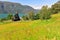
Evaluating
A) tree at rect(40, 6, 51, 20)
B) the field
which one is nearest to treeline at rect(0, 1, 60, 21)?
tree at rect(40, 6, 51, 20)

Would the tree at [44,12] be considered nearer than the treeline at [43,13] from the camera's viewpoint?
Yes

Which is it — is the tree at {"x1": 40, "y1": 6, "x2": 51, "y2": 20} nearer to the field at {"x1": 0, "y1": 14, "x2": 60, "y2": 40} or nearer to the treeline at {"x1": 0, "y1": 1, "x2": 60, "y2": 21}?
the treeline at {"x1": 0, "y1": 1, "x2": 60, "y2": 21}

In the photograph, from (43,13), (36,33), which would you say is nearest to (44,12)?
(43,13)

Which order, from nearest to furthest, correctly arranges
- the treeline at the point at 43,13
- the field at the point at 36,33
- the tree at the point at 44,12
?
1. the field at the point at 36,33
2. the tree at the point at 44,12
3. the treeline at the point at 43,13

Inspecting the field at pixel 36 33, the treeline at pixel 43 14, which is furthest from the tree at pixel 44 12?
the field at pixel 36 33

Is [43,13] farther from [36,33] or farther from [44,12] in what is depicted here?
[36,33]

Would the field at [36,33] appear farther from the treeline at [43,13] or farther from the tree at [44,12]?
the treeline at [43,13]

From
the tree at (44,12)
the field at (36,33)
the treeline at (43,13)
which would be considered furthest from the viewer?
the treeline at (43,13)

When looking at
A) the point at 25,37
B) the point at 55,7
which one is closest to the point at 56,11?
the point at 55,7

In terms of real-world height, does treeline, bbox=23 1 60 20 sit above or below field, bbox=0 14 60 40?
below

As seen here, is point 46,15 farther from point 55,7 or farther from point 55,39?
point 55,39

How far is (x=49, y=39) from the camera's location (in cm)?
944

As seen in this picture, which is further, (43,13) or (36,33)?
(43,13)

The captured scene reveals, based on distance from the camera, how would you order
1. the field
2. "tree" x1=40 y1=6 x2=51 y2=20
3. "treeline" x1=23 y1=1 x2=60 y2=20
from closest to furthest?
the field
"tree" x1=40 y1=6 x2=51 y2=20
"treeline" x1=23 y1=1 x2=60 y2=20
